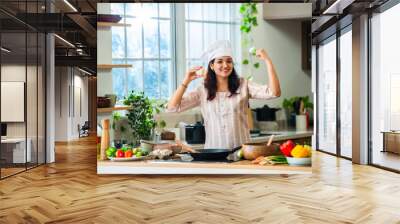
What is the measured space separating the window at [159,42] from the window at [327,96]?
384 centimetres

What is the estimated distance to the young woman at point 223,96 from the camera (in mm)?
5340

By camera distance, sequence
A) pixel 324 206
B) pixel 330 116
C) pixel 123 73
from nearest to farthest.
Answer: pixel 324 206, pixel 123 73, pixel 330 116

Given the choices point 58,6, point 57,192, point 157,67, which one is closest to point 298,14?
point 157,67

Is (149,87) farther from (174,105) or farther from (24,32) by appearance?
(24,32)

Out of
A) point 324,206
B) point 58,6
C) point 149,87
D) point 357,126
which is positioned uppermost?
point 58,6

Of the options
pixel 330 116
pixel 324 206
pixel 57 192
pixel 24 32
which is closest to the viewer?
pixel 324 206

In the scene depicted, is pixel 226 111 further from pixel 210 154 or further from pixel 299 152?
pixel 299 152

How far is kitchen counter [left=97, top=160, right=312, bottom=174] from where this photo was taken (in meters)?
5.33

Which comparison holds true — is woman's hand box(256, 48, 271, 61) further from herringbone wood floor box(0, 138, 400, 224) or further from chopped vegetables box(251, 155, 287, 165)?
herringbone wood floor box(0, 138, 400, 224)

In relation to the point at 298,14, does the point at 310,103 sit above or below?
below

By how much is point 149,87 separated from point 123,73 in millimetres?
369

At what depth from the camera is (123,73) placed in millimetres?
5312

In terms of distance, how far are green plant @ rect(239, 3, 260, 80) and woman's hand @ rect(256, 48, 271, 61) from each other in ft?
0.18

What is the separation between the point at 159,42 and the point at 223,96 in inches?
42.2
